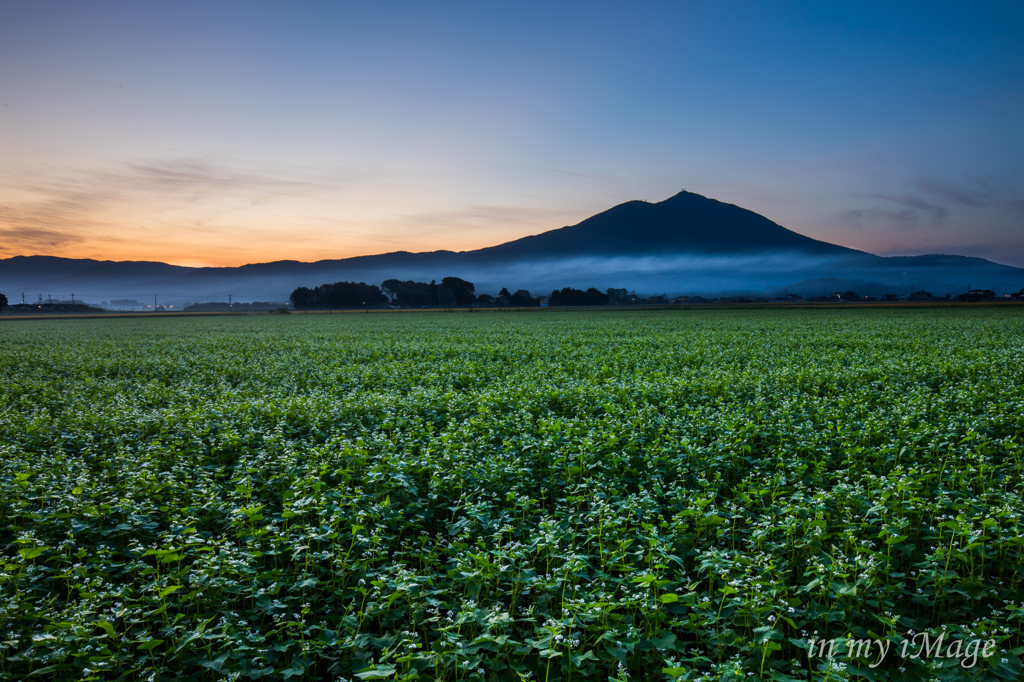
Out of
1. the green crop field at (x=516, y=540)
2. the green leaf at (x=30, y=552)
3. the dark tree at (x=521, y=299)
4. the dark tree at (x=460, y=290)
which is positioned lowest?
the green crop field at (x=516, y=540)

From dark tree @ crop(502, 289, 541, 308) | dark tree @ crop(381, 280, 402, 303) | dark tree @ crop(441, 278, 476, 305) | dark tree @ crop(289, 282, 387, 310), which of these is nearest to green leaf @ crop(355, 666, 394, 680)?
dark tree @ crop(502, 289, 541, 308)

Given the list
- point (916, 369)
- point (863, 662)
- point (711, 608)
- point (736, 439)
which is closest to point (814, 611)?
point (863, 662)

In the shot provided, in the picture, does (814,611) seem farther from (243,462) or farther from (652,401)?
(652,401)

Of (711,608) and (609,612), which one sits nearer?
(609,612)

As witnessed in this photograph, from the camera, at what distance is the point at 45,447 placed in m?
10.5

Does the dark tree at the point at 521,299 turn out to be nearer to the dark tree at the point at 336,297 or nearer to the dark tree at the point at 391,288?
the dark tree at the point at 391,288

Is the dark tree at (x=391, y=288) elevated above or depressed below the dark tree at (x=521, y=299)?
above

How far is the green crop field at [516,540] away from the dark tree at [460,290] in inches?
6071

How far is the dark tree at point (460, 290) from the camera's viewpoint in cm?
16775

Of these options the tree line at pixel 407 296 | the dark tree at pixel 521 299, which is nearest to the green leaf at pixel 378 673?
the dark tree at pixel 521 299

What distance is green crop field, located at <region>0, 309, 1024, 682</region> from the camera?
4.25 meters

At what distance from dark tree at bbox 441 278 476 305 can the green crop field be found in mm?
154206

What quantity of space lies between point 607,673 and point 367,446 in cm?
643

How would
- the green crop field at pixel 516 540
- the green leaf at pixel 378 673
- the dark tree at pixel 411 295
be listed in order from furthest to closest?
the dark tree at pixel 411 295 → the green crop field at pixel 516 540 → the green leaf at pixel 378 673
